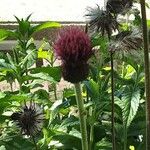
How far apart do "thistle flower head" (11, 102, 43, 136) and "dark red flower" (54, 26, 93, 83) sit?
0.31m

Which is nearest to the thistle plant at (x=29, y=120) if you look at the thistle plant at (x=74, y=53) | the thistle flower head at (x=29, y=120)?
the thistle flower head at (x=29, y=120)

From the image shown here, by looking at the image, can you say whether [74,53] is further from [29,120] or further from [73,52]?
[29,120]

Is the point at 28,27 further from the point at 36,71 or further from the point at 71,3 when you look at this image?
the point at 71,3

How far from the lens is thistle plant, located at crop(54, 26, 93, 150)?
116 cm

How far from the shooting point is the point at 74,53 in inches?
45.4

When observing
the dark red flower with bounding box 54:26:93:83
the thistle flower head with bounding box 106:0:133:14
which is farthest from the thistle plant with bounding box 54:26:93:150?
the thistle flower head with bounding box 106:0:133:14

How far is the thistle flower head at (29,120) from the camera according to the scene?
1.47m

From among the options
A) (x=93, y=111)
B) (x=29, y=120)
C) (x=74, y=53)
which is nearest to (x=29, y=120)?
(x=29, y=120)

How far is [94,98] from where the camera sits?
162 centimetres

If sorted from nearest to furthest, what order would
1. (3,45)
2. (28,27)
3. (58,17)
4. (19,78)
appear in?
(19,78) < (28,27) < (3,45) < (58,17)

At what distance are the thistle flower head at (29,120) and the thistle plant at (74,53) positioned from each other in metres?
0.29

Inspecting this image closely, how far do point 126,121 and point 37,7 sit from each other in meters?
1.94

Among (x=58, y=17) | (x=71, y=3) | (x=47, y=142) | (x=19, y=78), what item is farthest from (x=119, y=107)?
(x=71, y=3)

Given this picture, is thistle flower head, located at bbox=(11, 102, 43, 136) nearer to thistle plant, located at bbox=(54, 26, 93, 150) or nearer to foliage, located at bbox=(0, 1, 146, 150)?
foliage, located at bbox=(0, 1, 146, 150)
